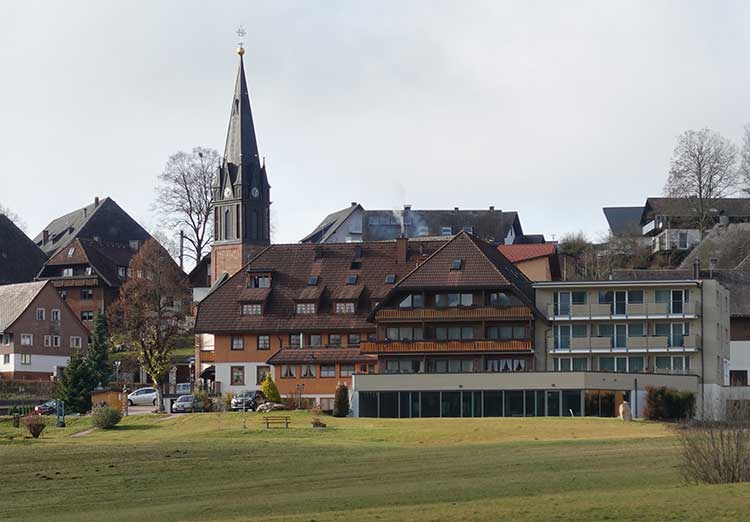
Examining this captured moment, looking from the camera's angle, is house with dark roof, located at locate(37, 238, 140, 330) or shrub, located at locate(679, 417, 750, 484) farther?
house with dark roof, located at locate(37, 238, 140, 330)

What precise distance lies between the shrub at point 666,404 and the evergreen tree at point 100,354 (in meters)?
39.3

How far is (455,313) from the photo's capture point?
9181 centimetres

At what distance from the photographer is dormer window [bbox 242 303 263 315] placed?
10169 cm

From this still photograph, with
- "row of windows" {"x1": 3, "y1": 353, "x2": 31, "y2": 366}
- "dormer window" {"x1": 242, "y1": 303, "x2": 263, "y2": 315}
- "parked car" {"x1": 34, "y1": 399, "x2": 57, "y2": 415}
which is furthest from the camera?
"row of windows" {"x1": 3, "y1": 353, "x2": 31, "y2": 366}

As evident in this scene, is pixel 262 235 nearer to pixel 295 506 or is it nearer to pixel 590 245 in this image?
pixel 590 245

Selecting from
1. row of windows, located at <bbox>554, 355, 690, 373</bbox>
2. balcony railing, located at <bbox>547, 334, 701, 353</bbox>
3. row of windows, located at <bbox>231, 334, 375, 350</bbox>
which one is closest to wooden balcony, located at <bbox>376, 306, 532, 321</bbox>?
balcony railing, located at <bbox>547, 334, 701, 353</bbox>

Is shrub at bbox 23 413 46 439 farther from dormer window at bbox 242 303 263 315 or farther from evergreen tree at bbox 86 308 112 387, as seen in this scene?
dormer window at bbox 242 303 263 315

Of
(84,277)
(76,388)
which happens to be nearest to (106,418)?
(76,388)

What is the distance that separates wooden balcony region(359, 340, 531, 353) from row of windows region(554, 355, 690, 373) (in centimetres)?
295

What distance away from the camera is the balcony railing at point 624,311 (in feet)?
299

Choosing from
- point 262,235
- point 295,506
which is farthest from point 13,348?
point 295,506

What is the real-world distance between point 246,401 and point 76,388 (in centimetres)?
1058

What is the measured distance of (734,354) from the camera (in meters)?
101

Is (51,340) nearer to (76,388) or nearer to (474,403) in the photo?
(76,388)
